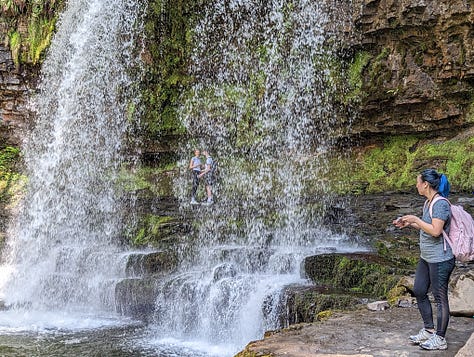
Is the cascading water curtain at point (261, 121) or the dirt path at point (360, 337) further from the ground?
the cascading water curtain at point (261, 121)

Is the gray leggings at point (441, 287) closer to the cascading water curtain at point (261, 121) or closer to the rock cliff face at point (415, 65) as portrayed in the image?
the cascading water curtain at point (261, 121)

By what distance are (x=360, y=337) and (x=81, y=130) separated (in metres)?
13.2

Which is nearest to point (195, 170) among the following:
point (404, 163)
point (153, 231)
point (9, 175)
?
point (153, 231)

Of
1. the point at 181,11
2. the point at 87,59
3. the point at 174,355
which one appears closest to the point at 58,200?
the point at 87,59

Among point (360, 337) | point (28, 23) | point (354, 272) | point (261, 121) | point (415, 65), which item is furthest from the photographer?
point (28, 23)

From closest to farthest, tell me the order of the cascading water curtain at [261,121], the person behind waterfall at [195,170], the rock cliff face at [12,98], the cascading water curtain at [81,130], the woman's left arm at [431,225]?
the woman's left arm at [431,225] → the cascading water curtain at [261,121] → the person behind waterfall at [195,170] → the cascading water curtain at [81,130] → the rock cliff face at [12,98]

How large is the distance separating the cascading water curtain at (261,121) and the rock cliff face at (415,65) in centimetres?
117

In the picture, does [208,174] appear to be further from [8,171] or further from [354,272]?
[8,171]

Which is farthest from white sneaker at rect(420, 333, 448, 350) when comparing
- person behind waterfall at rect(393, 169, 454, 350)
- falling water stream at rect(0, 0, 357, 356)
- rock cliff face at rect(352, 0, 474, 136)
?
rock cliff face at rect(352, 0, 474, 136)

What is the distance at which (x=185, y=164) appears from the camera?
15523 mm

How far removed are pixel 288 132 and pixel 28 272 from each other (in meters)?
8.20

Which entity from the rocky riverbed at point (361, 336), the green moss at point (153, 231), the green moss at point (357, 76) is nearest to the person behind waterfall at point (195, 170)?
the green moss at point (153, 231)

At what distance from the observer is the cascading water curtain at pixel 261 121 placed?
12.4 metres

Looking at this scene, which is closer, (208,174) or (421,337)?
(421,337)
